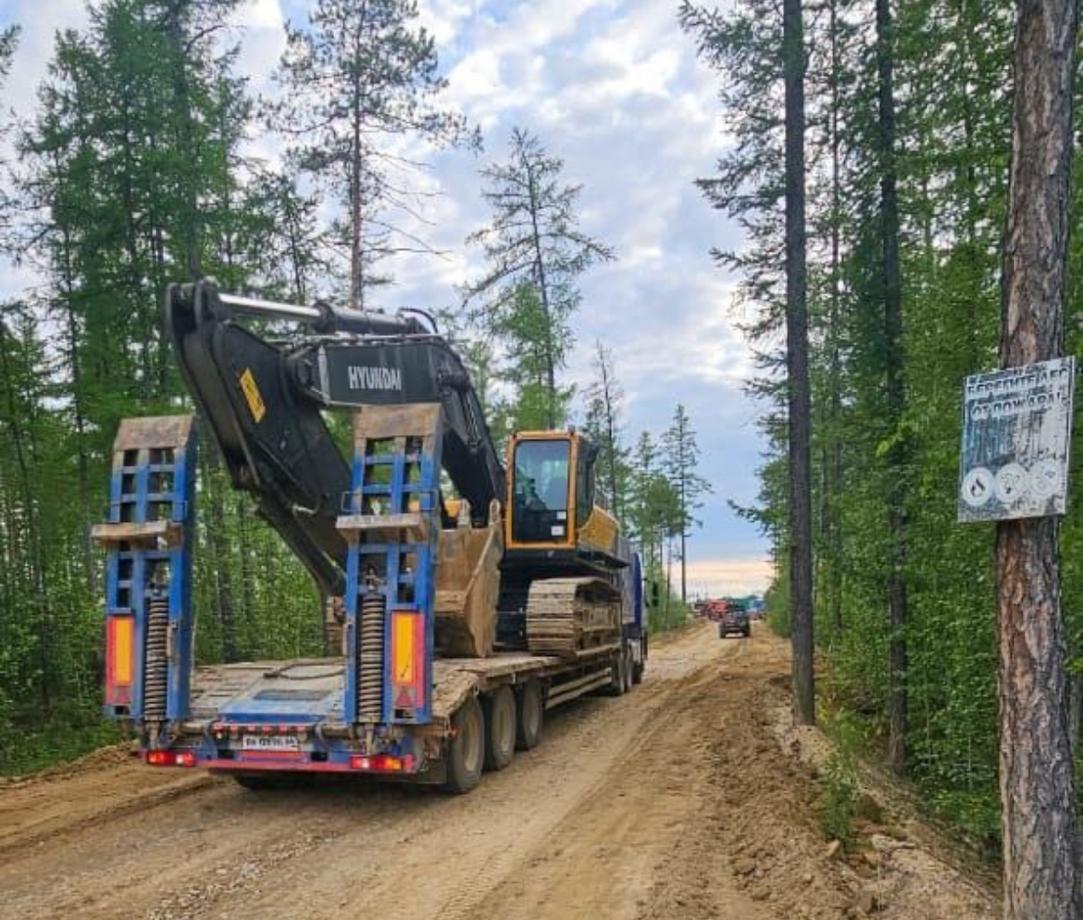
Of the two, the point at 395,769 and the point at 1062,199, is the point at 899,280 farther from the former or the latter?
the point at 395,769

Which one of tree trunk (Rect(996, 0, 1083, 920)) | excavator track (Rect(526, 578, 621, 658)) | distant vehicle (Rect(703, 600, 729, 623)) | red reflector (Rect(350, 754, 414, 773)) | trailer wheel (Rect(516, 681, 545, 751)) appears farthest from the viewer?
distant vehicle (Rect(703, 600, 729, 623))

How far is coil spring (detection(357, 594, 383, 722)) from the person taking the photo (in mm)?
7539

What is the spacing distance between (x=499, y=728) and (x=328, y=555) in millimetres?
2429

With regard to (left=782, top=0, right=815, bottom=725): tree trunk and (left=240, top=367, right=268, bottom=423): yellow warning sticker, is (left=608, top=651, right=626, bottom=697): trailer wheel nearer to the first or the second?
(left=782, top=0, right=815, bottom=725): tree trunk

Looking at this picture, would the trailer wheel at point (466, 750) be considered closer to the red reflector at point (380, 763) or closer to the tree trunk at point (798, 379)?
the red reflector at point (380, 763)

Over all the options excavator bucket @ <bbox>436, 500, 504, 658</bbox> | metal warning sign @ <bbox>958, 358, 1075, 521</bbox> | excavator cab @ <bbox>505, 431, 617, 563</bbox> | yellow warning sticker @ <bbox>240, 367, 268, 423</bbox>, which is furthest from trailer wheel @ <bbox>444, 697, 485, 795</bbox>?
metal warning sign @ <bbox>958, 358, 1075, 521</bbox>

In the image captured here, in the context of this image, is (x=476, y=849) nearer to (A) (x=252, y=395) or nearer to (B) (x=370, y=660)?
→ (B) (x=370, y=660)

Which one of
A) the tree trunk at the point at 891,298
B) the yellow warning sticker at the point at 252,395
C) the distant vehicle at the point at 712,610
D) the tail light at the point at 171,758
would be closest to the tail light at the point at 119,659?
the tail light at the point at 171,758

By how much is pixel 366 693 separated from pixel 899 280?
851 centimetres

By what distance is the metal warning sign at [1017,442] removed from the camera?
4.61 meters

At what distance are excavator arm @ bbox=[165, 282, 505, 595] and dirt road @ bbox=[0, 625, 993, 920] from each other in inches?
103

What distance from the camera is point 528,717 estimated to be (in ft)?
36.3

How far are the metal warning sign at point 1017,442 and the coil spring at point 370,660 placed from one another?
4365mm

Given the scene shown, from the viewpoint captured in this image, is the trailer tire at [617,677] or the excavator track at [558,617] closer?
the excavator track at [558,617]
